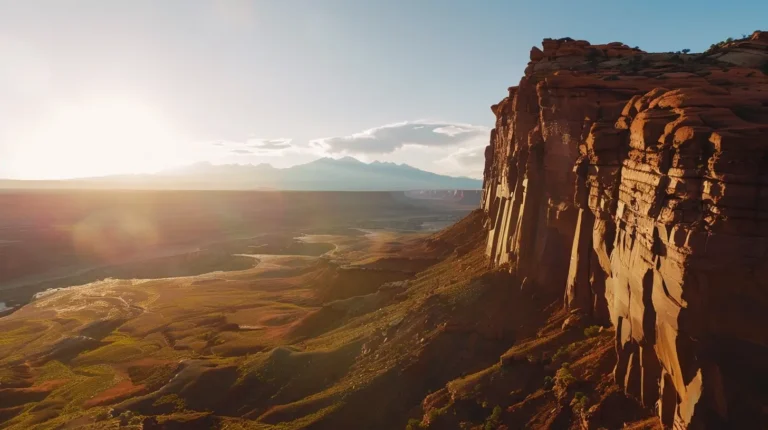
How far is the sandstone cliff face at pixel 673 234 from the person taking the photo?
602 inches

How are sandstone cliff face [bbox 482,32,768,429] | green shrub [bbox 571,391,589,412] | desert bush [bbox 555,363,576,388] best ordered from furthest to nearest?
desert bush [bbox 555,363,576,388] < green shrub [bbox 571,391,589,412] < sandstone cliff face [bbox 482,32,768,429]

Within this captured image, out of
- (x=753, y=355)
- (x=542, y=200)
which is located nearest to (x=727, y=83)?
(x=542, y=200)

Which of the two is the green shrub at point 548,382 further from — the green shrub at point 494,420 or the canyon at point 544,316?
the green shrub at point 494,420

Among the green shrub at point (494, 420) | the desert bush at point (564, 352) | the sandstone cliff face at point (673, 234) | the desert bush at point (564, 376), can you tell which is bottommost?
the green shrub at point (494, 420)

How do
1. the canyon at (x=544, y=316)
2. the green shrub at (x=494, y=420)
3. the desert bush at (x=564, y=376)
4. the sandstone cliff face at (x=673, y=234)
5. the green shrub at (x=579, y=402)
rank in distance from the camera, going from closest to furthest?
the sandstone cliff face at (x=673, y=234) < the canyon at (x=544, y=316) < the green shrub at (x=579, y=402) < the desert bush at (x=564, y=376) < the green shrub at (x=494, y=420)

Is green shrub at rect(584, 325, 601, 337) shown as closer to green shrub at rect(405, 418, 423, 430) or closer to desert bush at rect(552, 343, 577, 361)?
desert bush at rect(552, 343, 577, 361)

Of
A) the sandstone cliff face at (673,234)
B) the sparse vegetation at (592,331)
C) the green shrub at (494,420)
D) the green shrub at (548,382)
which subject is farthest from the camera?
the sparse vegetation at (592,331)

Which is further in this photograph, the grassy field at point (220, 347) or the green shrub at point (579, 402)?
the grassy field at point (220, 347)

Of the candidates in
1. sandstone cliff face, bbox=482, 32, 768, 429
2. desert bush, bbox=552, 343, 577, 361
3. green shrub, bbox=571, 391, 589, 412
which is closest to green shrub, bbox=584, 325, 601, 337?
sandstone cliff face, bbox=482, 32, 768, 429

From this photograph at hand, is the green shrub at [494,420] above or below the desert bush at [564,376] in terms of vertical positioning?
below

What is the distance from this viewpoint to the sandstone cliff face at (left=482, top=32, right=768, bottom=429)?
1530cm

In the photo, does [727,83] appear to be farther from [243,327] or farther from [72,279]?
[72,279]

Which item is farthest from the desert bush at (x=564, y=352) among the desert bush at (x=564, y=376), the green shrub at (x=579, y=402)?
the green shrub at (x=579, y=402)

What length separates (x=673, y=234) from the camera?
1666 cm
